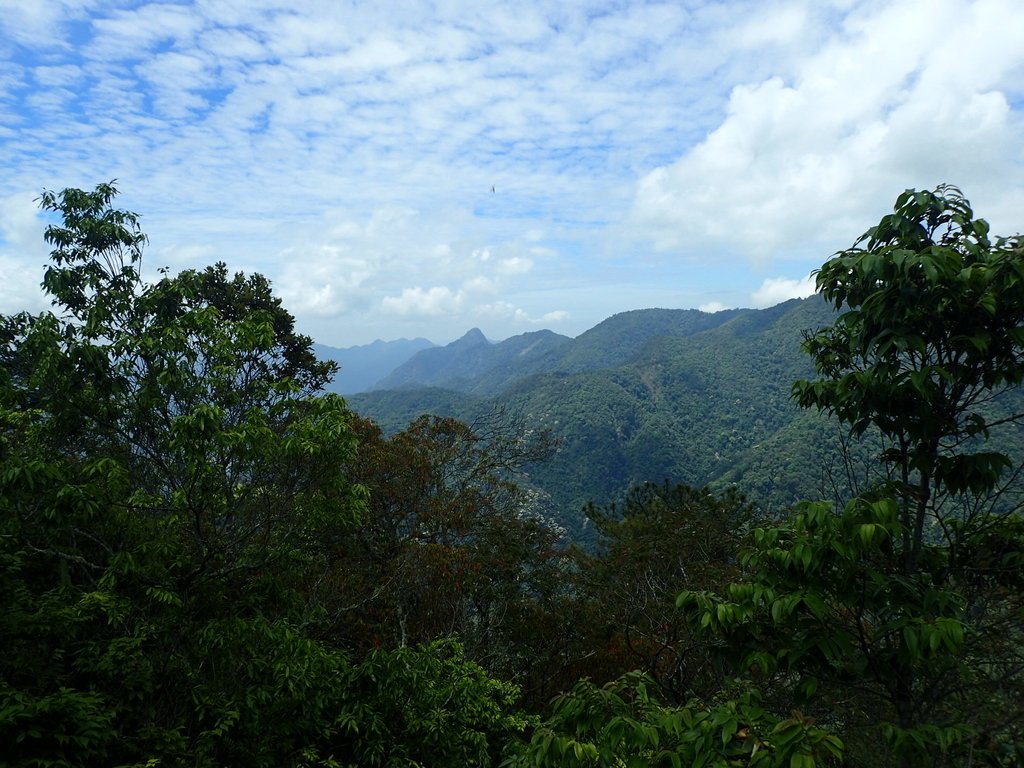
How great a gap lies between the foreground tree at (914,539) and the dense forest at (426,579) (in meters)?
0.02

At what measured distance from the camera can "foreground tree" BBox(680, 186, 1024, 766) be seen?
2.62 m

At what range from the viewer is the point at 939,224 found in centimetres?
306

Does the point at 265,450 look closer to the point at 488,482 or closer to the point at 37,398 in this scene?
the point at 37,398

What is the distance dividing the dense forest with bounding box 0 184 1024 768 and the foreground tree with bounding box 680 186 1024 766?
19 mm

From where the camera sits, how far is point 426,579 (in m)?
12.2

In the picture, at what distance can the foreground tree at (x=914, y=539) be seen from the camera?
8.59ft

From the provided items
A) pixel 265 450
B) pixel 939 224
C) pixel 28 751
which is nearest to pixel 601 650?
pixel 265 450

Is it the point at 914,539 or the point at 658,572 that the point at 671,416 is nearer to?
the point at 658,572

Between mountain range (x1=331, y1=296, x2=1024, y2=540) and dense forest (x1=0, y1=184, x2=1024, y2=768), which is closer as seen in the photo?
dense forest (x1=0, y1=184, x2=1024, y2=768)

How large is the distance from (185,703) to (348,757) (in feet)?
6.28

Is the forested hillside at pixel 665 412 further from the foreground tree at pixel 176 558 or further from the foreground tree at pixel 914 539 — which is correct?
the foreground tree at pixel 914 539

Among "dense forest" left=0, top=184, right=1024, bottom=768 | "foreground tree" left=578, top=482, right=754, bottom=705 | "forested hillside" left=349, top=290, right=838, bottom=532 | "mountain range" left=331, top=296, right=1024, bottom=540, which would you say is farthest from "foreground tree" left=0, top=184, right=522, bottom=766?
"forested hillside" left=349, top=290, right=838, bottom=532

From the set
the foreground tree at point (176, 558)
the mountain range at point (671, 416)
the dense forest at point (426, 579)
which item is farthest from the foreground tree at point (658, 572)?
the mountain range at point (671, 416)

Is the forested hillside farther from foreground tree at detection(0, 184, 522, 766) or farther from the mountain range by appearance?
foreground tree at detection(0, 184, 522, 766)
